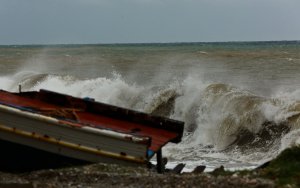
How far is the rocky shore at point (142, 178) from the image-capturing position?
975 cm

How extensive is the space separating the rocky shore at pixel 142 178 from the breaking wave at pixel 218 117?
5220mm

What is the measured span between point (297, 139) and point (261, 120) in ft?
10.4

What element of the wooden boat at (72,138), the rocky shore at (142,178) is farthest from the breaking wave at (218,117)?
the rocky shore at (142,178)

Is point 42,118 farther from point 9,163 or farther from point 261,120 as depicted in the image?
point 261,120

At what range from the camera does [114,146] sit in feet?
37.6

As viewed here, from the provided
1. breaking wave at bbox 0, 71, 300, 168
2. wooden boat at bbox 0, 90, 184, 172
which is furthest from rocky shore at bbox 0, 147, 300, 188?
breaking wave at bbox 0, 71, 300, 168

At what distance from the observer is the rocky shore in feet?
32.0

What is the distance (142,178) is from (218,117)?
12235 millimetres

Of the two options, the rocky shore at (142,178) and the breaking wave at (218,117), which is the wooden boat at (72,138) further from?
the breaking wave at (218,117)

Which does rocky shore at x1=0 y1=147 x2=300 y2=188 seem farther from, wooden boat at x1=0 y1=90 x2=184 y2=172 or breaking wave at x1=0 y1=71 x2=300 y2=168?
breaking wave at x1=0 y1=71 x2=300 y2=168

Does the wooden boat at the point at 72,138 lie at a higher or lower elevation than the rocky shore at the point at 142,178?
higher

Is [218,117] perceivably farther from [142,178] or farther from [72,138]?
[142,178]

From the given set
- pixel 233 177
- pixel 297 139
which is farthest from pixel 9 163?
pixel 297 139

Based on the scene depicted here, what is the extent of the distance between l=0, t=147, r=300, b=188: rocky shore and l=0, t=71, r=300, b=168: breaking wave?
522 cm
